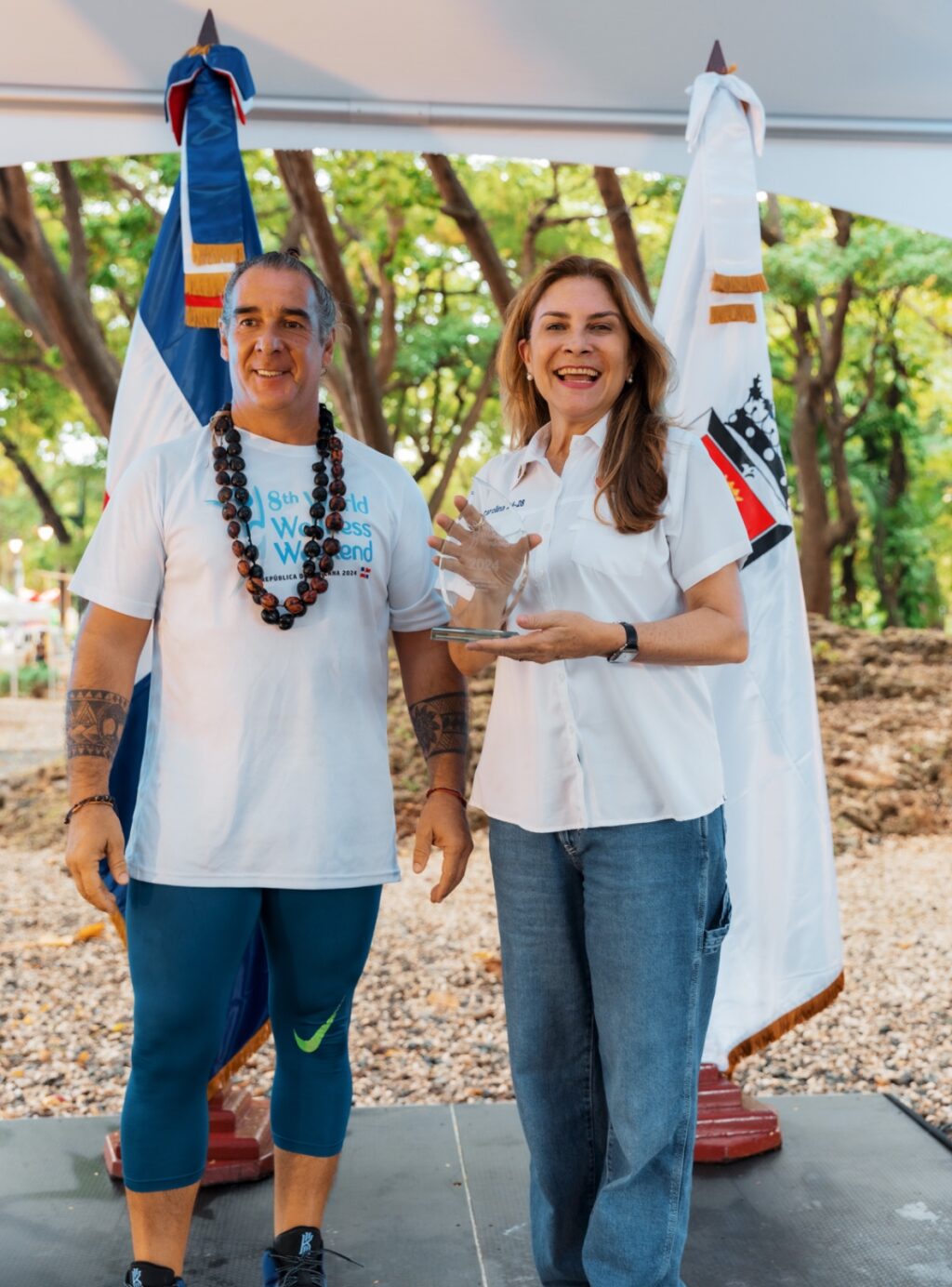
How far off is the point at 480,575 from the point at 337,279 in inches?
178

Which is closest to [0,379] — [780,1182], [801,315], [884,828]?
[801,315]

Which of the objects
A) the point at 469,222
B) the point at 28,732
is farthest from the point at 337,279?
the point at 28,732

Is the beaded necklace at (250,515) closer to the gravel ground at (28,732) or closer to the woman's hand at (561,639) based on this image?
the woman's hand at (561,639)

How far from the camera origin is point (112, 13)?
8.49ft

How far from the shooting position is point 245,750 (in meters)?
1.90

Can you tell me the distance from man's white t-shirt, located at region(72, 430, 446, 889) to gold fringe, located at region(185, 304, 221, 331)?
2.09ft

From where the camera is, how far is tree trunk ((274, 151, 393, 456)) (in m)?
5.57

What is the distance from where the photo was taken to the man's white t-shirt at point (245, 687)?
6.23 ft

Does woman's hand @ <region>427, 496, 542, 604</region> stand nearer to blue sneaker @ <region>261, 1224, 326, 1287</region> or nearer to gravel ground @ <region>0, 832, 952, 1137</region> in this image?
blue sneaker @ <region>261, 1224, 326, 1287</region>

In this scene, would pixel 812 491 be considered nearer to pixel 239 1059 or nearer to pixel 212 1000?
pixel 239 1059

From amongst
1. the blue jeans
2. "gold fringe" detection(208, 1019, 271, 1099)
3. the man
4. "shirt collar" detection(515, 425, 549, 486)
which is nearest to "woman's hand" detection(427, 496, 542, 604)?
"shirt collar" detection(515, 425, 549, 486)

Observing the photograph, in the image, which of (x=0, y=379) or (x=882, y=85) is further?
(x=0, y=379)

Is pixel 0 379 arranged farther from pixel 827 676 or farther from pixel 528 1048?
pixel 528 1048

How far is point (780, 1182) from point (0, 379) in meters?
8.80
